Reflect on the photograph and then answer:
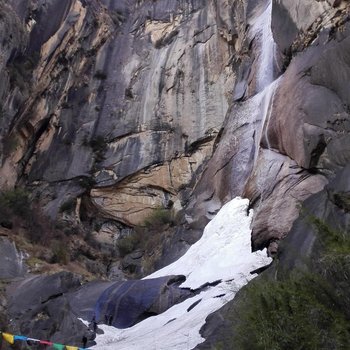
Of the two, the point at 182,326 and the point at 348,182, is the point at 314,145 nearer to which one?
the point at 348,182

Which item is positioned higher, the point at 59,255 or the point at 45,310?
the point at 59,255

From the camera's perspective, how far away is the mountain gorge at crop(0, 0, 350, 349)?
14969mm

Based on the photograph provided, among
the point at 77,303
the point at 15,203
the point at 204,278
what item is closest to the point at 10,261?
the point at 77,303

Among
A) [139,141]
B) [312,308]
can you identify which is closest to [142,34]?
[139,141]

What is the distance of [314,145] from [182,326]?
5.80 m

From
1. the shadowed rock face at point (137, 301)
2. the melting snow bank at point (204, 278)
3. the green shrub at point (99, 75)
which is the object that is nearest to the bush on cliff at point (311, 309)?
the melting snow bank at point (204, 278)

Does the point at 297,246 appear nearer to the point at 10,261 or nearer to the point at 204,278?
the point at 204,278

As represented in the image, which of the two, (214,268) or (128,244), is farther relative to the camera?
(128,244)

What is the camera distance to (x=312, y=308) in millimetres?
5820

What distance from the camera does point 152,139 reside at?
103 ft

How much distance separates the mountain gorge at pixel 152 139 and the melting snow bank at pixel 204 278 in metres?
0.31

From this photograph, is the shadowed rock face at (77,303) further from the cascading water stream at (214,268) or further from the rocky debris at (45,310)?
the cascading water stream at (214,268)

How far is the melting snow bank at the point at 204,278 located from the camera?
40.3 feet

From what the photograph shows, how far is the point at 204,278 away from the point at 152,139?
1617 centimetres
